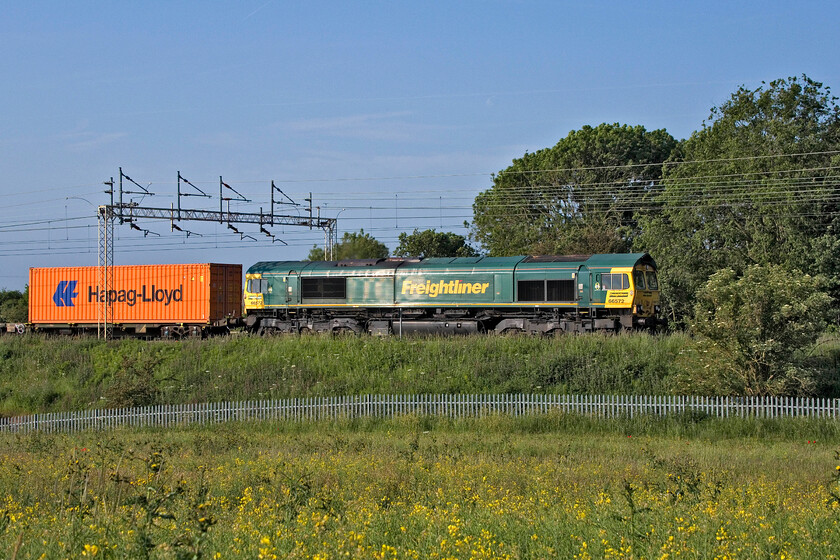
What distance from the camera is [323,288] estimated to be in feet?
121

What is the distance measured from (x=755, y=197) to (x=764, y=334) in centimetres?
2627

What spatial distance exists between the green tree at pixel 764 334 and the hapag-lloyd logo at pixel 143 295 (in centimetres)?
2719

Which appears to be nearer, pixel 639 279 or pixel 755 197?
pixel 639 279

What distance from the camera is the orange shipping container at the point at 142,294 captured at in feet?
134

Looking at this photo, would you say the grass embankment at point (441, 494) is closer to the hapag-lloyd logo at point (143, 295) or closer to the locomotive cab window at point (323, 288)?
the locomotive cab window at point (323, 288)

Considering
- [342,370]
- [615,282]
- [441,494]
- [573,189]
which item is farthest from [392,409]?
[573,189]

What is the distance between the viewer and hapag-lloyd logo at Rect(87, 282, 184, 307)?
41312mm

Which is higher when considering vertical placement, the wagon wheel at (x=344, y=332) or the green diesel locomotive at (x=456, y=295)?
the green diesel locomotive at (x=456, y=295)

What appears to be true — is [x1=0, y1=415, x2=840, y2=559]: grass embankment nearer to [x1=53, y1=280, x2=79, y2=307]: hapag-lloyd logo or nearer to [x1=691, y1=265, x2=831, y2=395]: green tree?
[x1=691, y1=265, x2=831, y2=395]: green tree

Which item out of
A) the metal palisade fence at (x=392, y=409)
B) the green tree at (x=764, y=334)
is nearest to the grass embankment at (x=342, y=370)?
the green tree at (x=764, y=334)

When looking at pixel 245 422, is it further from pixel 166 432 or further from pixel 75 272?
pixel 75 272

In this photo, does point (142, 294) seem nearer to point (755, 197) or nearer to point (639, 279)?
point (639, 279)

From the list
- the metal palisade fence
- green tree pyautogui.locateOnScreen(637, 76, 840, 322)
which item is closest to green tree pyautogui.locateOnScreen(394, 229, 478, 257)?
green tree pyautogui.locateOnScreen(637, 76, 840, 322)

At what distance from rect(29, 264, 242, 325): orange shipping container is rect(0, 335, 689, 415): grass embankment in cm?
638
